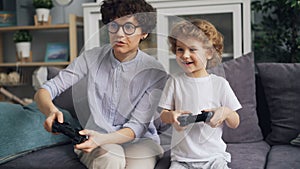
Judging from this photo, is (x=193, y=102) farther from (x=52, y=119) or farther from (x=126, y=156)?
(x=52, y=119)

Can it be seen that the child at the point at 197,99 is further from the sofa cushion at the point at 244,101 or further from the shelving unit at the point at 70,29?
the shelving unit at the point at 70,29

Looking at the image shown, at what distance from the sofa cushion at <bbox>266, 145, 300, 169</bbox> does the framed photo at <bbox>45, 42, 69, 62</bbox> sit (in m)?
1.97

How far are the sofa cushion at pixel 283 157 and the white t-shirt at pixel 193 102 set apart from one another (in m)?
0.23

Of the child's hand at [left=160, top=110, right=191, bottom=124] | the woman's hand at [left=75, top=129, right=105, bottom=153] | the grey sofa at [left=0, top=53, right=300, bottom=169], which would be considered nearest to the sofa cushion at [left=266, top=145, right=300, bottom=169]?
the grey sofa at [left=0, top=53, right=300, bottom=169]

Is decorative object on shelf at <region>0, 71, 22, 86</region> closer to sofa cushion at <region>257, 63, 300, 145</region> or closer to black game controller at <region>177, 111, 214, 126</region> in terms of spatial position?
sofa cushion at <region>257, 63, 300, 145</region>

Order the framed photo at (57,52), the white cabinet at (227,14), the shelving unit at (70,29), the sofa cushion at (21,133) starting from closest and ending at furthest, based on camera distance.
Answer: the sofa cushion at (21,133) → the white cabinet at (227,14) → the shelving unit at (70,29) → the framed photo at (57,52)

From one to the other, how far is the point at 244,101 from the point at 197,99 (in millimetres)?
606

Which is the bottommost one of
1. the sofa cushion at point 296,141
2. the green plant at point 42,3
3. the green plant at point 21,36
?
the sofa cushion at point 296,141

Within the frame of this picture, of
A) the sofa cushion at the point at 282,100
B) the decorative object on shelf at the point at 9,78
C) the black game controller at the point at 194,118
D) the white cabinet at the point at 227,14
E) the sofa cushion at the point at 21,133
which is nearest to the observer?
the black game controller at the point at 194,118

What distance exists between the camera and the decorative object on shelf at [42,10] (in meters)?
3.29

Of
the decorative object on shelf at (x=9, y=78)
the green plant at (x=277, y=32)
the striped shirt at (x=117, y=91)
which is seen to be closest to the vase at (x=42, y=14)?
the decorative object on shelf at (x=9, y=78)

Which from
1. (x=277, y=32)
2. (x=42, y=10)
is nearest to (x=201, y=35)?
(x=277, y=32)

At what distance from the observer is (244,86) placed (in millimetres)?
2004

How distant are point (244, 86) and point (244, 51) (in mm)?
767
